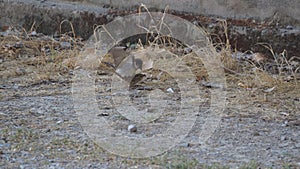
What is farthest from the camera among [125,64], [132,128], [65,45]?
[65,45]

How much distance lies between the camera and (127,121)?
98.0 inches

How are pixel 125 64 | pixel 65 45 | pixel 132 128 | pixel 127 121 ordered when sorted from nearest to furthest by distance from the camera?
pixel 132 128
pixel 127 121
pixel 125 64
pixel 65 45

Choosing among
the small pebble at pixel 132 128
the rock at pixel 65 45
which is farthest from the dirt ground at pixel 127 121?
the rock at pixel 65 45

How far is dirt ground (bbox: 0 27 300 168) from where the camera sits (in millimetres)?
2053

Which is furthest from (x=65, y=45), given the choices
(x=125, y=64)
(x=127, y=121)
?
(x=127, y=121)

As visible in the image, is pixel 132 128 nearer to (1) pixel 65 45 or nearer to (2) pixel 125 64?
(2) pixel 125 64

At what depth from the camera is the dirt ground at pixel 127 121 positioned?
2.05 meters

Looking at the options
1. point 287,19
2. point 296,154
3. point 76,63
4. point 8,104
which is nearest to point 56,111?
point 8,104

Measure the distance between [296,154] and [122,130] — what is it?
694mm

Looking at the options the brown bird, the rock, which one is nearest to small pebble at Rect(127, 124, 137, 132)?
the brown bird

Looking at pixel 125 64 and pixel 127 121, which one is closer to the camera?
pixel 127 121

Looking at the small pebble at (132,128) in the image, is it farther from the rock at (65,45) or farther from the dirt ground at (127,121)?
the rock at (65,45)

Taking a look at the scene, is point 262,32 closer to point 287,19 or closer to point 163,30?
point 287,19

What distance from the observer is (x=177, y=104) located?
2.74 meters
